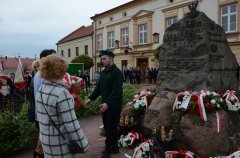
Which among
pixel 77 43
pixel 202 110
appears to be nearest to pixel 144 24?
pixel 77 43

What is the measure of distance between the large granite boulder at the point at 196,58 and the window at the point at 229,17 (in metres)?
15.1

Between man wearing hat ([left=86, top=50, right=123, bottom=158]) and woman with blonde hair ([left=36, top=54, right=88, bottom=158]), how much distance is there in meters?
1.67

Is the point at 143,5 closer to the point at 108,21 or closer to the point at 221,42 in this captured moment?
the point at 108,21

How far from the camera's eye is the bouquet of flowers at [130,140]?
5.57m

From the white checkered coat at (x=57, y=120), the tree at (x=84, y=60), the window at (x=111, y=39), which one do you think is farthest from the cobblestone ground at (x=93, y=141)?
the window at (x=111, y=39)

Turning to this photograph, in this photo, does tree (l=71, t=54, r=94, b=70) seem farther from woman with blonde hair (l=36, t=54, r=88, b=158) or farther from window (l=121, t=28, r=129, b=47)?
woman with blonde hair (l=36, t=54, r=88, b=158)

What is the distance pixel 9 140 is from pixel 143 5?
24.7 meters

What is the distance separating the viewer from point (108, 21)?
34.6 m

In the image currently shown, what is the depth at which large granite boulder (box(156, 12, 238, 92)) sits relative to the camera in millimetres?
5930

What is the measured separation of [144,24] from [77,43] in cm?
1600

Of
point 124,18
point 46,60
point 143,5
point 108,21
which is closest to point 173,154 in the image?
point 46,60

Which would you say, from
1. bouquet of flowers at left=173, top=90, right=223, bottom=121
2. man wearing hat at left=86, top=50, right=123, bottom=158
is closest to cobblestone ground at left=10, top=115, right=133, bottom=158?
man wearing hat at left=86, top=50, right=123, bottom=158

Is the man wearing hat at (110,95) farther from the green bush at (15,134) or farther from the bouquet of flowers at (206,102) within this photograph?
the green bush at (15,134)

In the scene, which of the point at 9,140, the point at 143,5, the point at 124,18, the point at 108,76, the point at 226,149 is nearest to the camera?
the point at 226,149
